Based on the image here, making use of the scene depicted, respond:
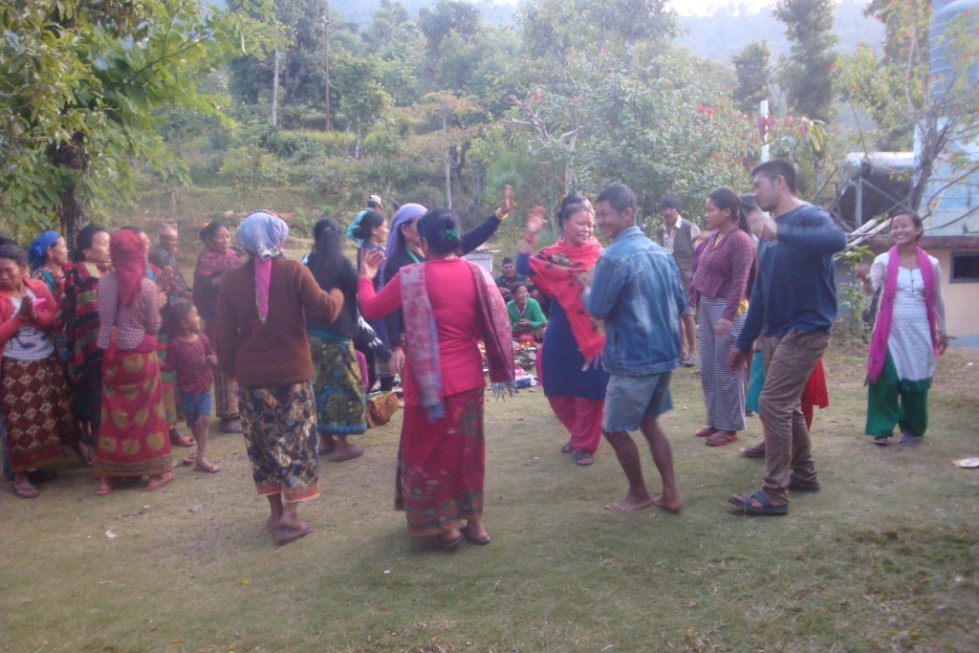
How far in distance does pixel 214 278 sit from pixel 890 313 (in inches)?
217

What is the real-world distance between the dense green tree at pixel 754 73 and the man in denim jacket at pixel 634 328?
22.5 meters

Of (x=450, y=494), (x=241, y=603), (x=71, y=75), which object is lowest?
(x=241, y=603)

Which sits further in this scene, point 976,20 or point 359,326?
point 976,20

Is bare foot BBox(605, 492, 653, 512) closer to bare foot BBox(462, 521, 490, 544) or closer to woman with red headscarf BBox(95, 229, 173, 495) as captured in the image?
bare foot BBox(462, 521, 490, 544)

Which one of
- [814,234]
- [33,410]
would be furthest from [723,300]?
[33,410]

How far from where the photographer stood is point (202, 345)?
596 cm

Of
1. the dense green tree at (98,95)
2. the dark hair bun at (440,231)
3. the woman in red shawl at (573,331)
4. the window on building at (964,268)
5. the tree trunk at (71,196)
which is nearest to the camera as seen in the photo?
the dark hair bun at (440,231)

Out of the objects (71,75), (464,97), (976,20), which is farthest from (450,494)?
(464,97)

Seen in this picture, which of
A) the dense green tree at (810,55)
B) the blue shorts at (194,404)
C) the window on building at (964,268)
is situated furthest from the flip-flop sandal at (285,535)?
the dense green tree at (810,55)

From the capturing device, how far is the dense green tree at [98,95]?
5.55 metres

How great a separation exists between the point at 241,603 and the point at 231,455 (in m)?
2.71

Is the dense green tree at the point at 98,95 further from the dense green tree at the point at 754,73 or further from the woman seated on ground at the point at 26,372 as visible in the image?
the dense green tree at the point at 754,73

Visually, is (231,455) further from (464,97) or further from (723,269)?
(464,97)

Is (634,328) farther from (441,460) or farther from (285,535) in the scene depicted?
(285,535)
